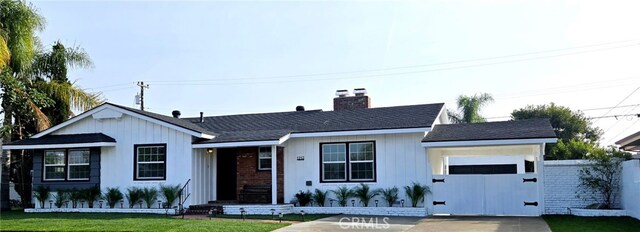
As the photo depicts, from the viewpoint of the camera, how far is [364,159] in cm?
2016

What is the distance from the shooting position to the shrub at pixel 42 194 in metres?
21.7

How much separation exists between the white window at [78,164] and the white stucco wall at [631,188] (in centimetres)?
1722

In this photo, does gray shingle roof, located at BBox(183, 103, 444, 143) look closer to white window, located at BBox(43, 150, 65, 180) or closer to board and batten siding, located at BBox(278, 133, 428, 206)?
board and batten siding, located at BBox(278, 133, 428, 206)

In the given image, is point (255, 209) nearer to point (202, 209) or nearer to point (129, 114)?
point (202, 209)

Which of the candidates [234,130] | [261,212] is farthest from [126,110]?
[261,212]

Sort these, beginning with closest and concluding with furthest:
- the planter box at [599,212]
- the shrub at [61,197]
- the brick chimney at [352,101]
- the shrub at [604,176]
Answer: the planter box at [599,212]
the shrub at [604,176]
the shrub at [61,197]
the brick chimney at [352,101]

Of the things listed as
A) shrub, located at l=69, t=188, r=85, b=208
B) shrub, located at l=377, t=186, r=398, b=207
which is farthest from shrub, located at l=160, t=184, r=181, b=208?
shrub, located at l=377, t=186, r=398, b=207

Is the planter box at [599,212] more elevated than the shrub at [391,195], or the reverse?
the shrub at [391,195]

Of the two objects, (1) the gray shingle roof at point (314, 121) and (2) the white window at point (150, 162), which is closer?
(1) the gray shingle roof at point (314, 121)

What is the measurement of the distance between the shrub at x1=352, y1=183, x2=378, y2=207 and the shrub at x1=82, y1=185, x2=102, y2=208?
9014mm

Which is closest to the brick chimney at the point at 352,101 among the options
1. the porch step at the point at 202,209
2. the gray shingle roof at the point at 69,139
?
the porch step at the point at 202,209

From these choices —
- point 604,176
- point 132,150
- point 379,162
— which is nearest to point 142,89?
point 132,150

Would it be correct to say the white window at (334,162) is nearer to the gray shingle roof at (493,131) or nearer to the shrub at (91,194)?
the gray shingle roof at (493,131)

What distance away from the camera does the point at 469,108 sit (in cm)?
4081
